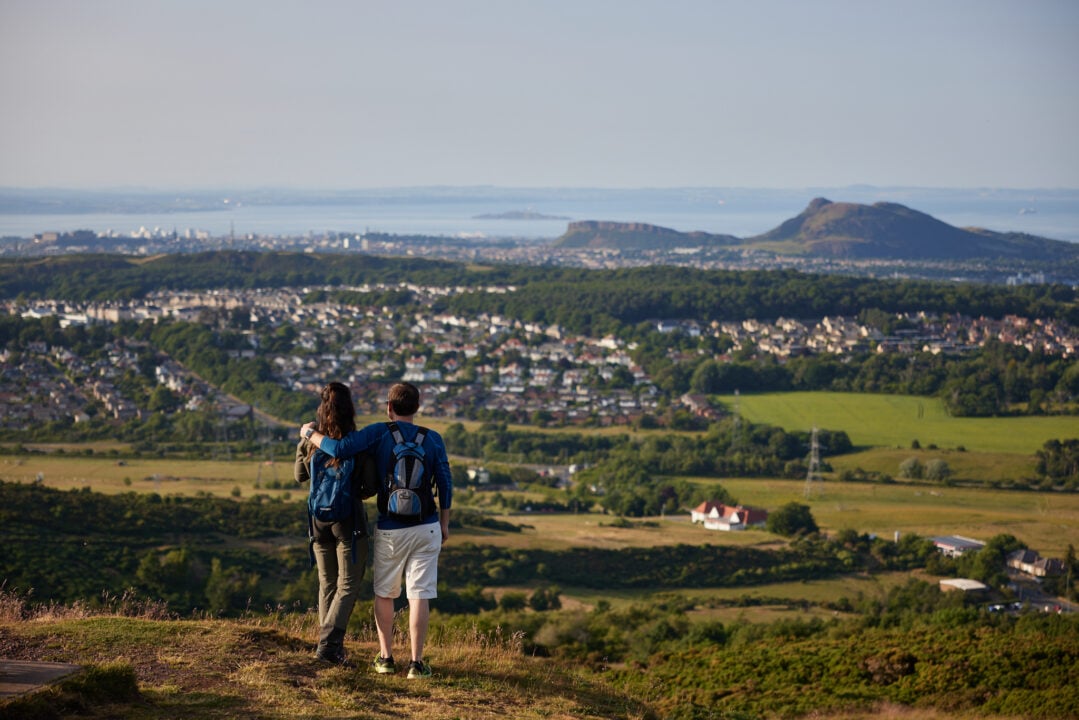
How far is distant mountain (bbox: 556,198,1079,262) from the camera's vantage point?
116 metres

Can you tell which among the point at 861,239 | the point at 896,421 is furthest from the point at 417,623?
the point at 861,239

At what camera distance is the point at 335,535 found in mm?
5355

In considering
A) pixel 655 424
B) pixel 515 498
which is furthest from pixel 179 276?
pixel 515 498

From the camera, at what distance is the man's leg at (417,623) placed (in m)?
5.38

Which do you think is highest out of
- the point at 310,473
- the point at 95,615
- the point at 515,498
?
the point at 310,473

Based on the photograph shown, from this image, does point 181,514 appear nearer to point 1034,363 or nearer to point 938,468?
point 938,468

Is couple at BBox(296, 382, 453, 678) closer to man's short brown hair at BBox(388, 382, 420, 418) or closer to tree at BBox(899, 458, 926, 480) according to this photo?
man's short brown hair at BBox(388, 382, 420, 418)

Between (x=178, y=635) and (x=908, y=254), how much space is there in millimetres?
117686

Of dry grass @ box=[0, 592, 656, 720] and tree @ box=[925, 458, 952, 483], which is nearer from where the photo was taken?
dry grass @ box=[0, 592, 656, 720]

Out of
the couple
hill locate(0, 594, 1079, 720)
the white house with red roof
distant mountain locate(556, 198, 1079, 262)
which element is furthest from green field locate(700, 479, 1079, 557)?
distant mountain locate(556, 198, 1079, 262)

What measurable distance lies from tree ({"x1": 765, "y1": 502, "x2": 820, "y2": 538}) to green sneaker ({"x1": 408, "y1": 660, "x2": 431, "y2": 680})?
21284 millimetres

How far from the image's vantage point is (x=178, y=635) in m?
6.01

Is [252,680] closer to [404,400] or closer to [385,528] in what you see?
[385,528]

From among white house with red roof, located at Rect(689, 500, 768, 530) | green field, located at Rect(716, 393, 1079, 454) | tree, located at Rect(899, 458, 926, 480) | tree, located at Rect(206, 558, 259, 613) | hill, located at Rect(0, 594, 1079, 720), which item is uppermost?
hill, located at Rect(0, 594, 1079, 720)
